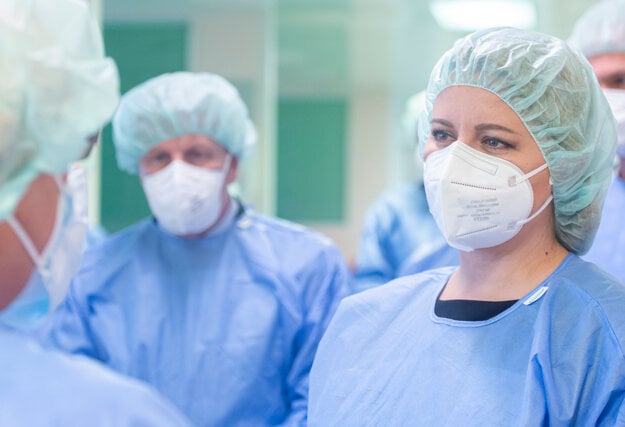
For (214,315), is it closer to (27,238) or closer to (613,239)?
(613,239)

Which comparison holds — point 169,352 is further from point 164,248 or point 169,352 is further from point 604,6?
point 604,6

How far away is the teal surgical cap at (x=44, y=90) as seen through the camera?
0.87m

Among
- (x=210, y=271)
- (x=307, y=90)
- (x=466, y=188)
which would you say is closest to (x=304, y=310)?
(x=210, y=271)

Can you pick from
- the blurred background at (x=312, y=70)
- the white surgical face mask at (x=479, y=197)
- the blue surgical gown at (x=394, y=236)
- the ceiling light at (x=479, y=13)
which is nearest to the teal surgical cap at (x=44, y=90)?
the white surgical face mask at (x=479, y=197)

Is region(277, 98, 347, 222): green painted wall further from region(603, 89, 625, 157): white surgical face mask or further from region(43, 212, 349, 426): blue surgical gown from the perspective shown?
region(603, 89, 625, 157): white surgical face mask

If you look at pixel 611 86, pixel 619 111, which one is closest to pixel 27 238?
pixel 619 111

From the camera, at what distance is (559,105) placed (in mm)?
1347

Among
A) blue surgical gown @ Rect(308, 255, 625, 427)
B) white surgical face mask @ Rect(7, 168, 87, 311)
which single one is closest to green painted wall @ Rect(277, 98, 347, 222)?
blue surgical gown @ Rect(308, 255, 625, 427)

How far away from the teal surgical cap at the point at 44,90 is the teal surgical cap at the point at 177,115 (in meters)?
1.04

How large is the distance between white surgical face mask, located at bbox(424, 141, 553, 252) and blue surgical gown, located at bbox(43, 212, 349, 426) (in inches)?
25.7

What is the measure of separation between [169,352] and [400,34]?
3.83 meters

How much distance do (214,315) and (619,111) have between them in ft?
3.24

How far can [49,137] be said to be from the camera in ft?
3.02

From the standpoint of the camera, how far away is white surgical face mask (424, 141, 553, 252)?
135 centimetres
